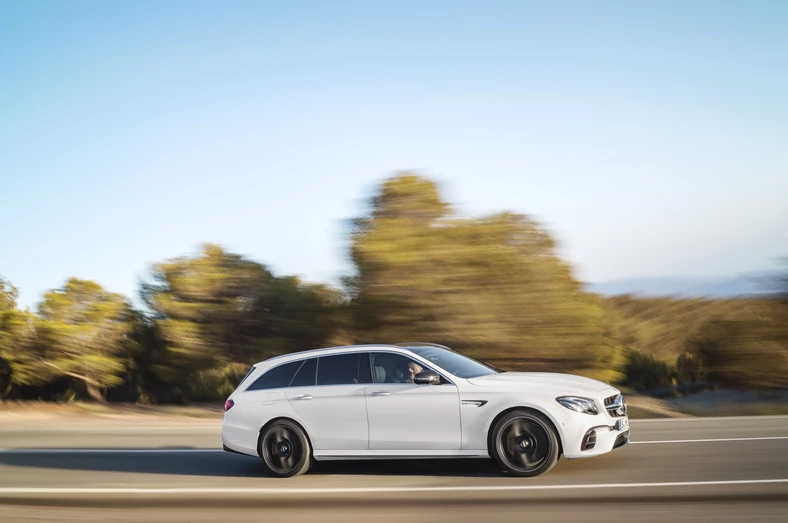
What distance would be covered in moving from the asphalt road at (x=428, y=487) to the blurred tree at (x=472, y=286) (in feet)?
22.8

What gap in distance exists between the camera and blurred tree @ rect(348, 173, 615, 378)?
19.8 metres

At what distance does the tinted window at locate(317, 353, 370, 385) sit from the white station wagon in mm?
14

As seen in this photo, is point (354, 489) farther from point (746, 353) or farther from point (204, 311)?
point (204, 311)

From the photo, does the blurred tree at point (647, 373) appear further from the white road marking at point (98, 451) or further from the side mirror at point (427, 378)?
the side mirror at point (427, 378)

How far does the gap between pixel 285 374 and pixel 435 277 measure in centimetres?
994

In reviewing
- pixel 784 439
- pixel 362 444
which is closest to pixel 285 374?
pixel 362 444

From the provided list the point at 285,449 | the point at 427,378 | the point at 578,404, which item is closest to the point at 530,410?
the point at 578,404

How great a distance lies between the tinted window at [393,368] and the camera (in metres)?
9.68

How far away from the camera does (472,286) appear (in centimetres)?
2006

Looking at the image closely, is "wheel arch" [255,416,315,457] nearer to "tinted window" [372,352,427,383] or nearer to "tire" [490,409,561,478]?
"tinted window" [372,352,427,383]

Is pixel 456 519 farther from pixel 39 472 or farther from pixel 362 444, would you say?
pixel 39 472

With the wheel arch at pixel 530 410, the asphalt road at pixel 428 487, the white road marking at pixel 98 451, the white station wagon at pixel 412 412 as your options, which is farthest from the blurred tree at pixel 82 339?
the wheel arch at pixel 530 410

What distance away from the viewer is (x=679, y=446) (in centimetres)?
1112

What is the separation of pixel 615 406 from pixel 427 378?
213 cm
